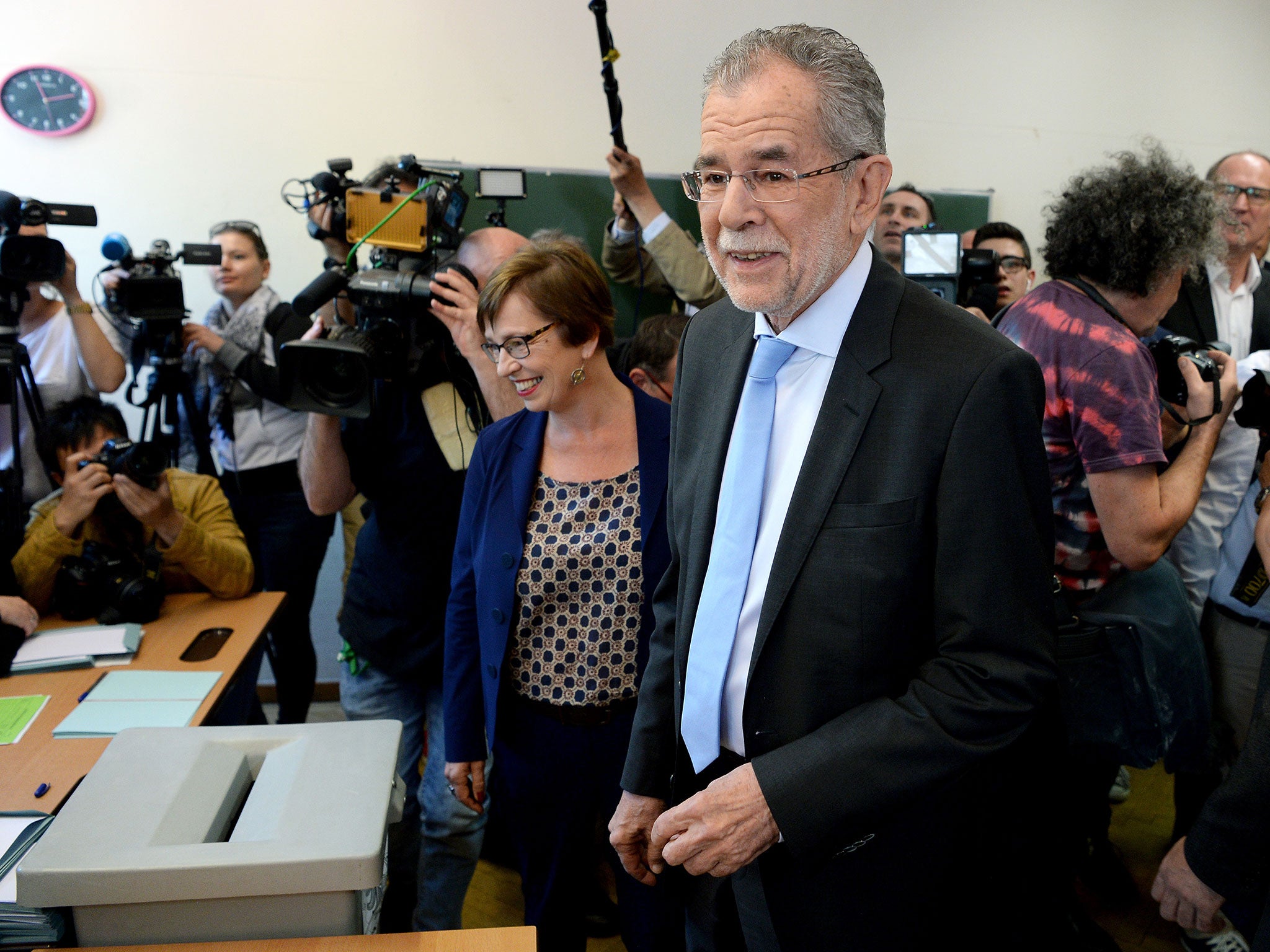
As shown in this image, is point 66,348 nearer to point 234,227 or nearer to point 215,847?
point 234,227

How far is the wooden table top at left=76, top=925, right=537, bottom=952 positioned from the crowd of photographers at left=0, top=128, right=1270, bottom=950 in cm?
48

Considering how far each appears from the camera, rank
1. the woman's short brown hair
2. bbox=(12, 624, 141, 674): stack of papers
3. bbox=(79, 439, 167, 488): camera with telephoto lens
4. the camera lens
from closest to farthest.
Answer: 1. the woman's short brown hair
2. the camera lens
3. bbox=(12, 624, 141, 674): stack of papers
4. bbox=(79, 439, 167, 488): camera with telephoto lens

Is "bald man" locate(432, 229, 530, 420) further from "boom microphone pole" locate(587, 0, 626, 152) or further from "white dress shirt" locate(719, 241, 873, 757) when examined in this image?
"boom microphone pole" locate(587, 0, 626, 152)

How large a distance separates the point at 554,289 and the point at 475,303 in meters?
0.28

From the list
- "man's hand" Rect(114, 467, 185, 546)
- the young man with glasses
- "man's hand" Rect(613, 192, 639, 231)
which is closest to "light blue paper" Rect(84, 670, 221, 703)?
"man's hand" Rect(114, 467, 185, 546)

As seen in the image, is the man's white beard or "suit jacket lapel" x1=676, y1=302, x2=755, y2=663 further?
"suit jacket lapel" x1=676, y1=302, x2=755, y2=663

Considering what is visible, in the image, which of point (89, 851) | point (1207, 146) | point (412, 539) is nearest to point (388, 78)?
point (412, 539)

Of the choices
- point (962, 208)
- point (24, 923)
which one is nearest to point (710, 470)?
point (24, 923)

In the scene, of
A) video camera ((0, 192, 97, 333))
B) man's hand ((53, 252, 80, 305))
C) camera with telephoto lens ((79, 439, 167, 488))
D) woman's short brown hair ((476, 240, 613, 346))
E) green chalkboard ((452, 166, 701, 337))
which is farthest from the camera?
green chalkboard ((452, 166, 701, 337))

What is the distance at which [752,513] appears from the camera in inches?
41.1

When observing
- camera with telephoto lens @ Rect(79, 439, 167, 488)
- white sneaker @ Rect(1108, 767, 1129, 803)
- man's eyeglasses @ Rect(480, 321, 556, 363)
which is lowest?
white sneaker @ Rect(1108, 767, 1129, 803)

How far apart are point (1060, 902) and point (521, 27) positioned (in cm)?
330

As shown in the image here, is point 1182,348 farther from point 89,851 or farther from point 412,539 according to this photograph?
point 89,851

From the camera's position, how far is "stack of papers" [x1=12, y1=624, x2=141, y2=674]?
1.86 meters
